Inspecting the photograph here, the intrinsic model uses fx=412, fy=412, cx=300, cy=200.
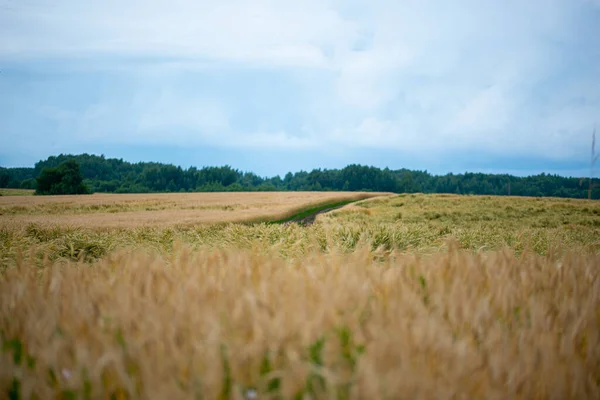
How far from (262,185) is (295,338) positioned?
126 m

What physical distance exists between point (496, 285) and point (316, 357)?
171 cm

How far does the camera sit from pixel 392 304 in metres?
2.22

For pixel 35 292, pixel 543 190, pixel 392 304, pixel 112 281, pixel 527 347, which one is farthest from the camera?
pixel 543 190

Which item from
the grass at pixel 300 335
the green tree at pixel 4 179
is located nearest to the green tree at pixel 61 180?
the green tree at pixel 4 179

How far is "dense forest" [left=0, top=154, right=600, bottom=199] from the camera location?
107 m

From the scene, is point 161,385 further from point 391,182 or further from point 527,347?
point 391,182

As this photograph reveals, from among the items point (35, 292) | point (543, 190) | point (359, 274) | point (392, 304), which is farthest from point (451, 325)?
point (543, 190)

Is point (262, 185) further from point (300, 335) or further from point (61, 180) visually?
point (300, 335)

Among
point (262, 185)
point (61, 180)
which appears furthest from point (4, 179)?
point (262, 185)

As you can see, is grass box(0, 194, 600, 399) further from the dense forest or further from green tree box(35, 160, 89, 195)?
the dense forest

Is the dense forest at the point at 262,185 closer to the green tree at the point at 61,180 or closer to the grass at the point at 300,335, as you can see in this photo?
the green tree at the point at 61,180

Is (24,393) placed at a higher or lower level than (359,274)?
lower

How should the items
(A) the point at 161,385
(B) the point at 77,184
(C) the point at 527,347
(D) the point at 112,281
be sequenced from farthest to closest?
(B) the point at 77,184 → (D) the point at 112,281 → (C) the point at 527,347 → (A) the point at 161,385

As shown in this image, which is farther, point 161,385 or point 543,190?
point 543,190
